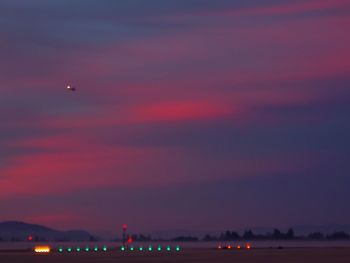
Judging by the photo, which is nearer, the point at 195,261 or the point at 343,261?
the point at 343,261

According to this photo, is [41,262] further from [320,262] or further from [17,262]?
[320,262]

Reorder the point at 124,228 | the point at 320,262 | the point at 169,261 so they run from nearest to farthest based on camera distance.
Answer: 1. the point at 320,262
2. the point at 169,261
3. the point at 124,228

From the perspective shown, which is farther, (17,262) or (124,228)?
(124,228)

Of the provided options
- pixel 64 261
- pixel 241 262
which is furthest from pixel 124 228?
pixel 241 262

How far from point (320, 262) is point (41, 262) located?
35.0m

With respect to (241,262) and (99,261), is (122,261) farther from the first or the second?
(241,262)

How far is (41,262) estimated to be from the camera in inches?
4301

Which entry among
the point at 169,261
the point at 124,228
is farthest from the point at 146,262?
the point at 124,228

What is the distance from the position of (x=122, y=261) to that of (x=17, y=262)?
13145 millimetres

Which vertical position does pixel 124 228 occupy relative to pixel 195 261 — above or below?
above

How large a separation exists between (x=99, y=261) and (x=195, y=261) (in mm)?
12554

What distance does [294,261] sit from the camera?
10356 cm

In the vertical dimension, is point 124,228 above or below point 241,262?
above

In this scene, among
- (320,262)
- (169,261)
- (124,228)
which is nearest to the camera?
(320,262)
